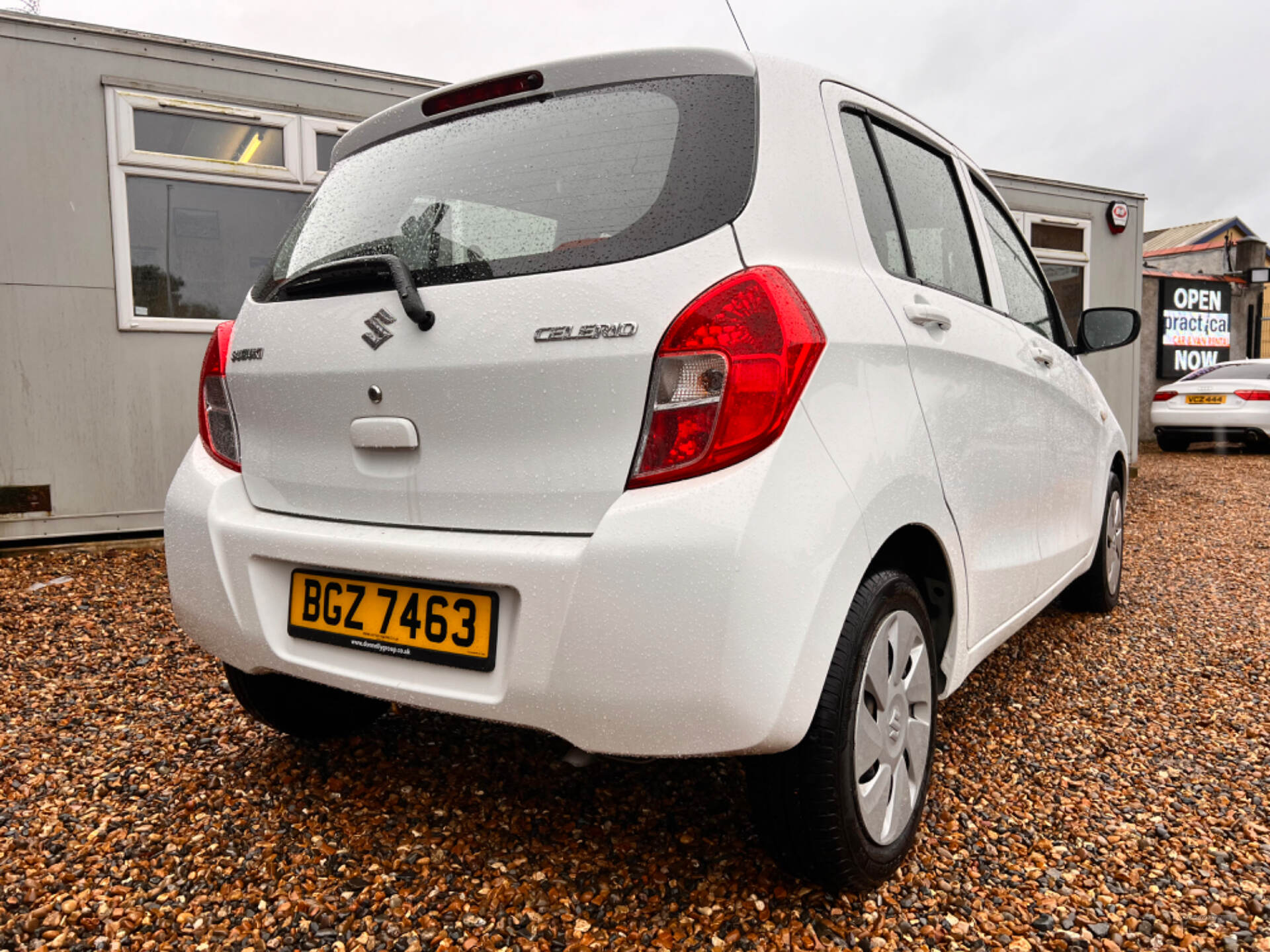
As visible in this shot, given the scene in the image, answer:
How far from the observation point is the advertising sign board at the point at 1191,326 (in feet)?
49.2

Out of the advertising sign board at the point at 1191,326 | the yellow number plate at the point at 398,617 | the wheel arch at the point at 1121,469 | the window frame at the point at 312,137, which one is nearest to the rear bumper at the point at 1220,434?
the advertising sign board at the point at 1191,326

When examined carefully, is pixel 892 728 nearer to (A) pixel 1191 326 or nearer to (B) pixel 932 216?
(B) pixel 932 216

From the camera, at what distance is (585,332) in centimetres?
157

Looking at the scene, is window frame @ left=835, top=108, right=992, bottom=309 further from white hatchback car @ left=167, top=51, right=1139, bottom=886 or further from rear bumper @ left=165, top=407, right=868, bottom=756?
rear bumper @ left=165, top=407, right=868, bottom=756

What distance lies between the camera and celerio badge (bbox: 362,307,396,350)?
1772 mm

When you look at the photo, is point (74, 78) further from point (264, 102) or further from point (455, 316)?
point (455, 316)

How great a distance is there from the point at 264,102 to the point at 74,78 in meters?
1.01

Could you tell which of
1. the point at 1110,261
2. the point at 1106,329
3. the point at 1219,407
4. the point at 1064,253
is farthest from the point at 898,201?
the point at 1219,407

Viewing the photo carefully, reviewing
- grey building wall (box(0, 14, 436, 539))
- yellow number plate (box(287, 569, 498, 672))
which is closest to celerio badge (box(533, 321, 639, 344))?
yellow number plate (box(287, 569, 498, 672))

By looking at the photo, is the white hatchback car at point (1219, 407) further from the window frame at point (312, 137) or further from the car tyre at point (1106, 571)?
the window frame at point (312, 137)

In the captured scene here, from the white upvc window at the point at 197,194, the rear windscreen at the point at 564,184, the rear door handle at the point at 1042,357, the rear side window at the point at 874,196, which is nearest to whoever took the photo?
the rear windscreen at the point at 564,184

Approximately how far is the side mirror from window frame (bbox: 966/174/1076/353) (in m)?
0.06

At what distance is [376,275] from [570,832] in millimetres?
1303

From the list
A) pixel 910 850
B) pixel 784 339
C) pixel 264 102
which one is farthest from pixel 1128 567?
pixel 264 102
